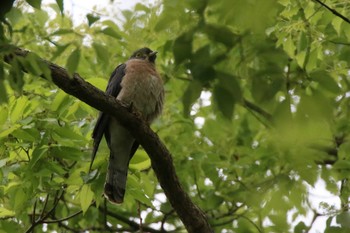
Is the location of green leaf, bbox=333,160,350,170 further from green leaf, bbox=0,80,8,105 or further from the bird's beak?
green leaf, bbox=0,80,8,105

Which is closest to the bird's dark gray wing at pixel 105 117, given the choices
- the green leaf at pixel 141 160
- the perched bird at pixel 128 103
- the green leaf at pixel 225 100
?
the perched bird at pixel 128 103

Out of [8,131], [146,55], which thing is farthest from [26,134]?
[146,55]

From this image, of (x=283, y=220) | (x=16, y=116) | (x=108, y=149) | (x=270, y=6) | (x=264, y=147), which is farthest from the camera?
(x=264, y=147)

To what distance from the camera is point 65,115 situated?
531 cm

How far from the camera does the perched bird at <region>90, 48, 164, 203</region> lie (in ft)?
19.1

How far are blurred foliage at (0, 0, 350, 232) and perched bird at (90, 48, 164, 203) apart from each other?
16cm

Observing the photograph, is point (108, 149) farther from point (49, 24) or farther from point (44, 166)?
point (49, 24)

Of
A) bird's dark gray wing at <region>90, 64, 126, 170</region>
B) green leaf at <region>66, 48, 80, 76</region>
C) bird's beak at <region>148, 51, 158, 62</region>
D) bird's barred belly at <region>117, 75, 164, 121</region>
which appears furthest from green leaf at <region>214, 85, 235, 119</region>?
bird's beak at <region>148, 51, 158, 62</region>

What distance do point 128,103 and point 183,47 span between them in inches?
140

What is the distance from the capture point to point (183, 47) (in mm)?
2414

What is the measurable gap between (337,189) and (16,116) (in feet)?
10.1

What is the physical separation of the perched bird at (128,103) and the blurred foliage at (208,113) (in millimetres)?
163

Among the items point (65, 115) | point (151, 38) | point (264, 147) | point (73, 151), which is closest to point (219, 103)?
point (73, 151)

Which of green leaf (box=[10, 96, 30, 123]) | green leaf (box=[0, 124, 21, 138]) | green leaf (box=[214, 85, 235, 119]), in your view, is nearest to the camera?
green leaf (box=[214, 85, 235, 119])
